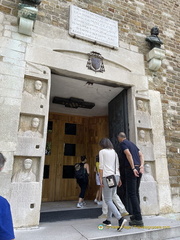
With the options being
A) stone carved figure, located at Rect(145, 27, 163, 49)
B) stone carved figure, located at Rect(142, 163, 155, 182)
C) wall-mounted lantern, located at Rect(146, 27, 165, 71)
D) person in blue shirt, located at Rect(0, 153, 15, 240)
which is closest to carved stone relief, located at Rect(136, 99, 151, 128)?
stone carved figure, located at Rect(142, 163, 155, 182)

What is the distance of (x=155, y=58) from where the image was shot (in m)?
4.75

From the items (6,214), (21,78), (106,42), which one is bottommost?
(6,214)

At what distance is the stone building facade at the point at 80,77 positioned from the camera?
10.3 feet

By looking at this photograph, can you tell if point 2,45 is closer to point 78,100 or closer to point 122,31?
point 78,100

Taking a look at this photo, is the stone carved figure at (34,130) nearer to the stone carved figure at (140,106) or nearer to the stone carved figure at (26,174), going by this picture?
the stone carved figure at (26,174)

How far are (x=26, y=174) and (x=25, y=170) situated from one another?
0.07 metres

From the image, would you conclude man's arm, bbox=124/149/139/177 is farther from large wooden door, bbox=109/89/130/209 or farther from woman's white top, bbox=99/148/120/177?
large wooden door, bbox=109/89/130/209

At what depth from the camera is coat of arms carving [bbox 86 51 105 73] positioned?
13.6ft

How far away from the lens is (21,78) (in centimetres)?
346

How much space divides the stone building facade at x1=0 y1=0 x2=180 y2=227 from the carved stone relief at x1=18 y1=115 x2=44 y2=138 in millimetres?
17

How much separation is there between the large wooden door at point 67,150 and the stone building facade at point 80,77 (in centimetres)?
213

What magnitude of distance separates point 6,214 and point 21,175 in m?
1.84

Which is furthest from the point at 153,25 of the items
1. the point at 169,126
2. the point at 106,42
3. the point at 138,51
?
the point at 169,126

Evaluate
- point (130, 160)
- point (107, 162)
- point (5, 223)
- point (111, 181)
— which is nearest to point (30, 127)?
point (107, 162)
